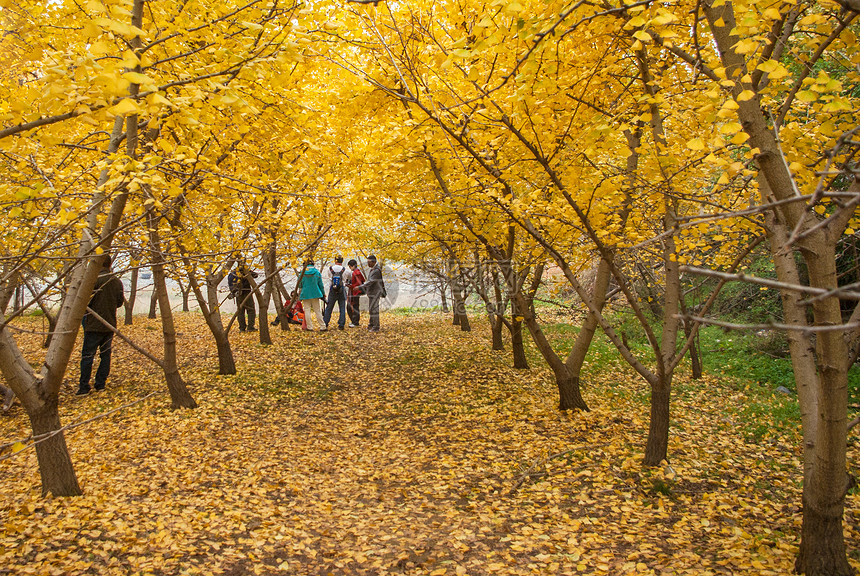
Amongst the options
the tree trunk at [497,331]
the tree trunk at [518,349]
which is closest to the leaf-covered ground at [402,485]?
the tree trunk at [518,349]

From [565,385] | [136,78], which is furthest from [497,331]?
[136,78]

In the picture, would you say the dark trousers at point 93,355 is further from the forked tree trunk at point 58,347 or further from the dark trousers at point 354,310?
the dark trousers at point 354,310

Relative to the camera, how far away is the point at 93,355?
23.3 ft

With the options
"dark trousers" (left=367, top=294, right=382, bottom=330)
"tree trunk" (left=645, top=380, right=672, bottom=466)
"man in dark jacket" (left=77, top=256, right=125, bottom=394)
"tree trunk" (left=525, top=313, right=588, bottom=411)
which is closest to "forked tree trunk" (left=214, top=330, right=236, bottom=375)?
"man in dark jacket" (left=77, top=256, right=125, bottom=394)

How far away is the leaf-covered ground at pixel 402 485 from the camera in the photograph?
3402 millimetres

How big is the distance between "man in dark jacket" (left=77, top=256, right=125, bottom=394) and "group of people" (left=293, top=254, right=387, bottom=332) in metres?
4.87

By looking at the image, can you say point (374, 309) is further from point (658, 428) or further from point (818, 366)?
point (818, 366)

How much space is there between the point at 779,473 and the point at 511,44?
4662mm

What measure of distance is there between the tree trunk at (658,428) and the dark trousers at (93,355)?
7.00 meters

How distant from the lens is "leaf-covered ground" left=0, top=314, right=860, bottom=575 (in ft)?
11.2

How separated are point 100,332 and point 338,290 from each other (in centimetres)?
654

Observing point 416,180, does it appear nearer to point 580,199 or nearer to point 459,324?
point 580,199

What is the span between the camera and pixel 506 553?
3502 millimetres

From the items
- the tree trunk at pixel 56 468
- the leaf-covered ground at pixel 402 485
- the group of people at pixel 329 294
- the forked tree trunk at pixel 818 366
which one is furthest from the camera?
the group of people at pixel 329 294
